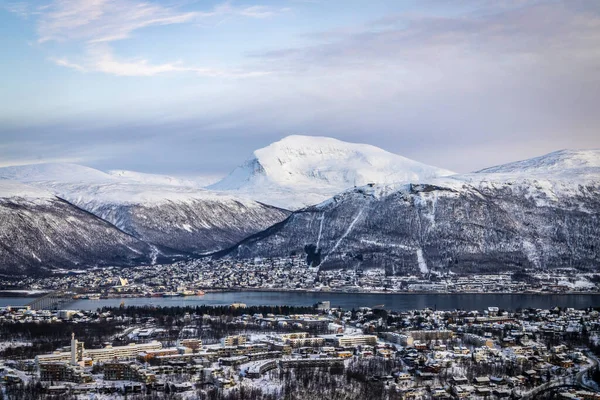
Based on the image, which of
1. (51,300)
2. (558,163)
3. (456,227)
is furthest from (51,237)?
(558,163)

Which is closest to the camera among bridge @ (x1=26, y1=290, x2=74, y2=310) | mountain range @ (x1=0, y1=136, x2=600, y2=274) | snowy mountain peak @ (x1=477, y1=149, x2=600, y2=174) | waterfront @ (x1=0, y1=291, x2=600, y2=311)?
waterfront @ (x1=0, y1=291, x2=600, y2=311)

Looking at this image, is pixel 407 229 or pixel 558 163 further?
pixel 558 163

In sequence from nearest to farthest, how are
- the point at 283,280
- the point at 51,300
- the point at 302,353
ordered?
the point at 302,353, the point at 51,300, the point at 283,280

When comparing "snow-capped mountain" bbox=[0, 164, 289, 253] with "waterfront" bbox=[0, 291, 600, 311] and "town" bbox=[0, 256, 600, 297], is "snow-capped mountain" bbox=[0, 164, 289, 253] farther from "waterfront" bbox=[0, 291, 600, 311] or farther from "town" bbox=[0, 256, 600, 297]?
"waterfront" bbox=[0, 291, 600, 311]

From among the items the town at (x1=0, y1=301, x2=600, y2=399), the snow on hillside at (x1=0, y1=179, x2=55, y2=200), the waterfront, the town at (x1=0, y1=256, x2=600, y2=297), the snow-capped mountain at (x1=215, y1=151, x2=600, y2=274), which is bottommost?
the town at (x1=0, y1=301, x2=600, y2=399)

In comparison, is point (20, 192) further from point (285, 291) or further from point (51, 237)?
point (285, 291)

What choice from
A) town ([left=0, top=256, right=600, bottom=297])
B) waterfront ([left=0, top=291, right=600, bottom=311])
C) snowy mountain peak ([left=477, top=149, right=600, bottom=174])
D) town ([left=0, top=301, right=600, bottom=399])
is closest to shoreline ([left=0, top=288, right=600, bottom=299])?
waterfront ([left=0, top=291, right=600, bottom=311])

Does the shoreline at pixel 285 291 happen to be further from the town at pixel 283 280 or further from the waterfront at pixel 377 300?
the town at pixel 283 280
